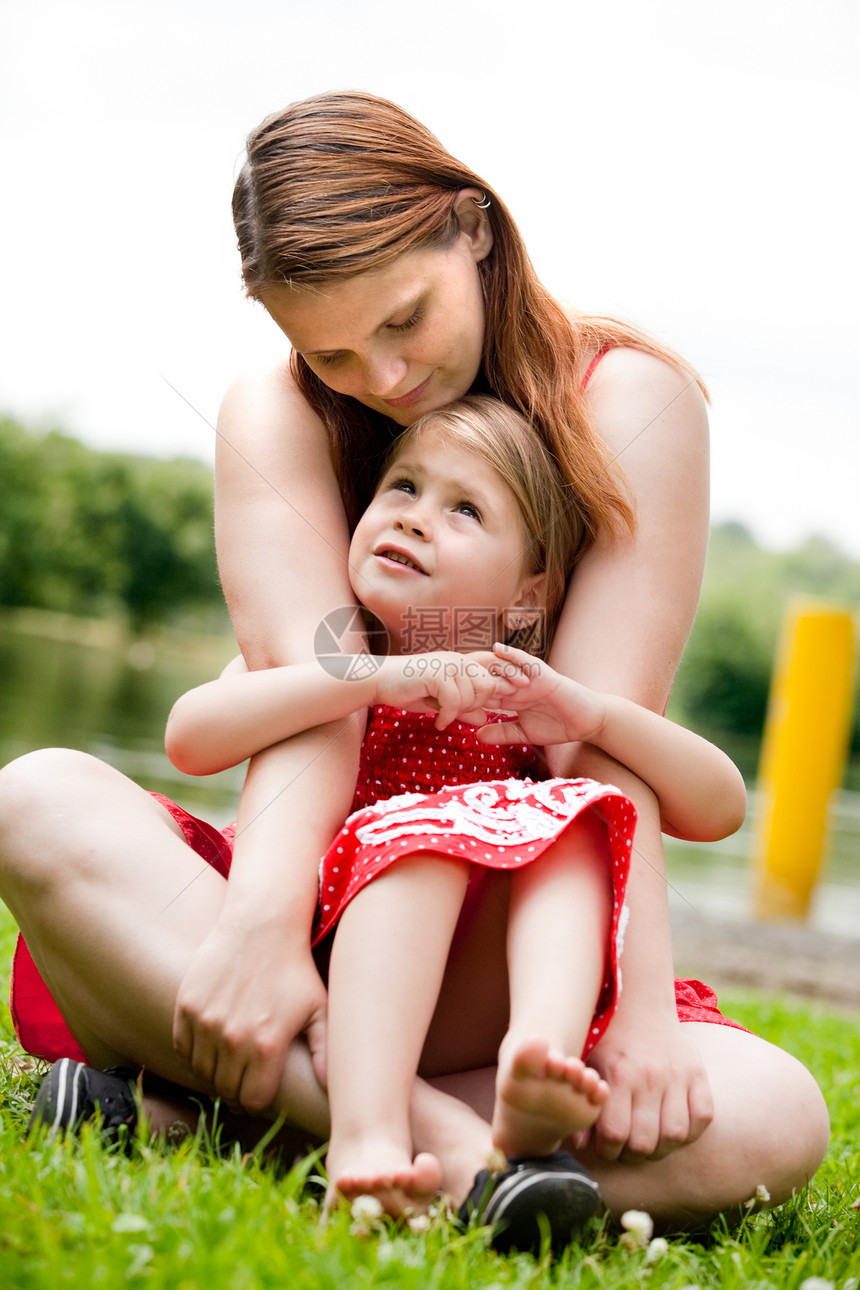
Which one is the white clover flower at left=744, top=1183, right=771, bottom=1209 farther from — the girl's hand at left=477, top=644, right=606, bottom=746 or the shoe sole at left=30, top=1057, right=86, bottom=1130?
the shoe sole at left=30, top=1057, right=86, bottom=1130

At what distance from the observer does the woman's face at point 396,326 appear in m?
2.14

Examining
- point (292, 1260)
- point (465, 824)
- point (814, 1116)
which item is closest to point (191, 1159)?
point (292, 1260)

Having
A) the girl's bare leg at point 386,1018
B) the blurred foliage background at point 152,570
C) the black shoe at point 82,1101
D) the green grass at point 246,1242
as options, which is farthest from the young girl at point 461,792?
the blurred foliage background at point 152,570

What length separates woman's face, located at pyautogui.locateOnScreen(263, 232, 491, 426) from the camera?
214cm

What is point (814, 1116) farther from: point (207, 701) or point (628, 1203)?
point (207, 701)

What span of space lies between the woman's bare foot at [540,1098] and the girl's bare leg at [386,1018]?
0.36ft

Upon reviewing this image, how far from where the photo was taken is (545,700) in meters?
1.93

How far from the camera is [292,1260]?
1.31 metres

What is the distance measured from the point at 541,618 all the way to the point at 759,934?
508 centimetres

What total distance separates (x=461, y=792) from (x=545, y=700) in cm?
21

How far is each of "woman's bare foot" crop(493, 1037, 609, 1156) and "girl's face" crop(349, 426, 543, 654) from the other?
884 mm

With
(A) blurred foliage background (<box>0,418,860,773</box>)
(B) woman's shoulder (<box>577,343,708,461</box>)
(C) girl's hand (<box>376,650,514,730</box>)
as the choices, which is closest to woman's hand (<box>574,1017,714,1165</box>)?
(C) girl's hand (<box>376,650,514,730</box>)

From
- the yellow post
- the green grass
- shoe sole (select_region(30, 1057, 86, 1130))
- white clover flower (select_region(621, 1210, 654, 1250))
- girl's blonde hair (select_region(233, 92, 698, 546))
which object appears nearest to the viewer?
the green grass

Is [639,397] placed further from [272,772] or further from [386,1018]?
[386,1018]
